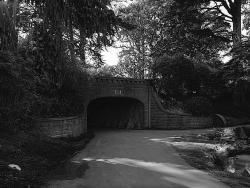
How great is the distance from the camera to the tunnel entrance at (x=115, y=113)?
79.0ft

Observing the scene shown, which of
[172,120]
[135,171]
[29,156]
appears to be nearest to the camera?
[135,171]

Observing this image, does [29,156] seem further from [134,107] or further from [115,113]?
[115,113]

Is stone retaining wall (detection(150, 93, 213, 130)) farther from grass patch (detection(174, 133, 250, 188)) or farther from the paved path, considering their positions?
the paved path

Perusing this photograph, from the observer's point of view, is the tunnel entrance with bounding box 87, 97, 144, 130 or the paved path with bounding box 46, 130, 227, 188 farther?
the tunnel entrance with bounding box 87, 97, 144, 130

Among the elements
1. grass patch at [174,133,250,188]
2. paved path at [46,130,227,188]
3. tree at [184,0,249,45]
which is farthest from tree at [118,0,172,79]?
paved path at [46,130,227,188]

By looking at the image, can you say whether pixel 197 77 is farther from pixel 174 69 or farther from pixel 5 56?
pixel 5 56

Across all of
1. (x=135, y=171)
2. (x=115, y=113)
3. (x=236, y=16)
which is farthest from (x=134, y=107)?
(x=135, y=171)

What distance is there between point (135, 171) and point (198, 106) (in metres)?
15.8

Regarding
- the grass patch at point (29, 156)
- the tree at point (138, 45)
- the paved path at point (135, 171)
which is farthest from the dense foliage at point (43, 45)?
the tree at point (138, 45)

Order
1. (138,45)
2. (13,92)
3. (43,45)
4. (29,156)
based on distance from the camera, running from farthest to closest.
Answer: (138,45) < (43,45) < (13,92) < (29,156)

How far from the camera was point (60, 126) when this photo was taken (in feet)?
44.3

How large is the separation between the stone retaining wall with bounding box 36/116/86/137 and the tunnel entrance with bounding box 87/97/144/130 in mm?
8748

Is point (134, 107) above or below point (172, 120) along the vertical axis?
above

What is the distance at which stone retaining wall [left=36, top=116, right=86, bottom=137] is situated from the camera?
41.1 feet
